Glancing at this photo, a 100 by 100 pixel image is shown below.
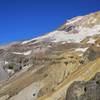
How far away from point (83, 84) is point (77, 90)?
37.7 inches

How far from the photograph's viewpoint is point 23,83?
102m

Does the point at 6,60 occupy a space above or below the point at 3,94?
above

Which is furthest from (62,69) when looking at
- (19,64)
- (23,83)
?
(19,64)

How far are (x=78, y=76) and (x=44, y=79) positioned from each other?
2592 centimetres

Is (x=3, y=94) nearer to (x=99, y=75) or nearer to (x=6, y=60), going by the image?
(x=99, y=75)

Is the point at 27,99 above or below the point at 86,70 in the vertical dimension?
below

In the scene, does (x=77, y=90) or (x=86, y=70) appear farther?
(x=86, y=70)

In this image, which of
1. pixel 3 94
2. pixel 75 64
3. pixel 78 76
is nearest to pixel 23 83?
pixel 3 94

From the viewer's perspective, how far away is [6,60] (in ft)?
604

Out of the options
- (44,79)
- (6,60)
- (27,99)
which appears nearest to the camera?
(27,99)

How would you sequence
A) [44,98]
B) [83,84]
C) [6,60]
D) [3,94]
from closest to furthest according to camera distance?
[83,84] → [44,98] → [3,94] → [6,60]

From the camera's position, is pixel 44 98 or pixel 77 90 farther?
pixel 44 98

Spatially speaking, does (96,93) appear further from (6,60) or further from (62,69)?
(6,60)

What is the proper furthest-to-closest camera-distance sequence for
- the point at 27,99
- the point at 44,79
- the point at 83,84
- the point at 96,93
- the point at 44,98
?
the point at 44,79, the point at 27,99, the point at 44,98, the point at 83,84, the point at 96,93
